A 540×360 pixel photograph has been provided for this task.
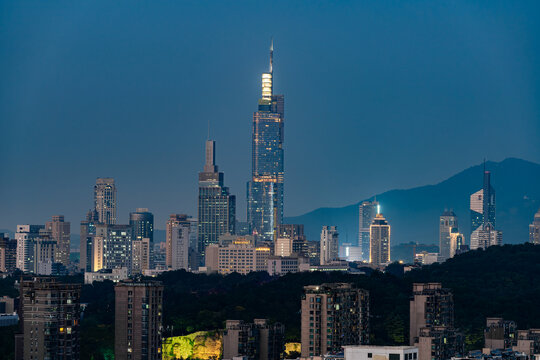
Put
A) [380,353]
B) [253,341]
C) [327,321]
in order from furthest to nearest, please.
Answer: [253,341] → [327,321] → [380,353]

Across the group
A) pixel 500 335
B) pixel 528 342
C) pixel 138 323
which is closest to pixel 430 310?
pixel 500 335

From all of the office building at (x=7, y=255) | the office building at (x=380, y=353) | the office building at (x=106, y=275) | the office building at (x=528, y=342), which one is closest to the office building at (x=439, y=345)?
the office building at (x=528, y=342)

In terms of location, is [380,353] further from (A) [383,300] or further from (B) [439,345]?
(A) [383,300]

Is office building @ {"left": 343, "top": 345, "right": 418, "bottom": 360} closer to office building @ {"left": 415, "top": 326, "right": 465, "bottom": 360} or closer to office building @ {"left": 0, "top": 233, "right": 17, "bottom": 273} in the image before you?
office building @ {"left": 415, "top": 326, "right": 465, "bottom": 360}

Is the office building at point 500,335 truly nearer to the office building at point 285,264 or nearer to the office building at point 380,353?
the office building at point 380,353

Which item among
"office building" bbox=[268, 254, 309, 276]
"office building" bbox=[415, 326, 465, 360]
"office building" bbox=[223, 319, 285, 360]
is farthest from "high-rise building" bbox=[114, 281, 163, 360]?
"office building" bbox=[268, 254, 309, 276]

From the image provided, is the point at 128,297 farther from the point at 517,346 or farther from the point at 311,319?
the point at 517,346

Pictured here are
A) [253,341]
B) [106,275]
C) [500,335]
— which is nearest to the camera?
[253,341]
